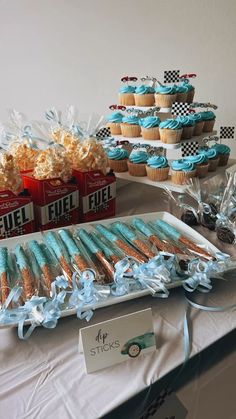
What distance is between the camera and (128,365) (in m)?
0.66

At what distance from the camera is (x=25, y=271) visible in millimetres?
808

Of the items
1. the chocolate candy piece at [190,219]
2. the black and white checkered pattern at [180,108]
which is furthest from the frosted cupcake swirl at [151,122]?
the chocolate candy piece at [190,219]

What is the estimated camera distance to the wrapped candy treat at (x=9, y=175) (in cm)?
97

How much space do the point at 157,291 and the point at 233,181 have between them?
21.1 inches

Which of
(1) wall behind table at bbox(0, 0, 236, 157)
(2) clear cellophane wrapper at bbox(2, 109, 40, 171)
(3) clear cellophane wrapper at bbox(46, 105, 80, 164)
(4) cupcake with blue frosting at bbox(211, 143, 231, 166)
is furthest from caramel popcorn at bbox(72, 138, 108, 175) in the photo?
(1) wall behind table at bbox(0, 0, 236, 157)

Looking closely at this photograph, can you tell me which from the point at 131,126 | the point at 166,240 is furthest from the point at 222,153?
the point at 166,240

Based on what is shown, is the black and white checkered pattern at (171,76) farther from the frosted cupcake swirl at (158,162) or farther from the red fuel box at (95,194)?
the red fuel box at (95,194)

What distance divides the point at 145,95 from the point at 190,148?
33 centimetres

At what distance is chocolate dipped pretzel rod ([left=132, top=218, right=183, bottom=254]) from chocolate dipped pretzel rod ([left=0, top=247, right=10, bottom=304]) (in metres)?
0.37

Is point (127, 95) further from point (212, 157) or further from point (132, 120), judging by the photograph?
point (212, 157)

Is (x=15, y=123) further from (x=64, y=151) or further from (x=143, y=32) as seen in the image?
(x=143, y=32)

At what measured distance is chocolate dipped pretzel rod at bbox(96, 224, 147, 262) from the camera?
2.90ft

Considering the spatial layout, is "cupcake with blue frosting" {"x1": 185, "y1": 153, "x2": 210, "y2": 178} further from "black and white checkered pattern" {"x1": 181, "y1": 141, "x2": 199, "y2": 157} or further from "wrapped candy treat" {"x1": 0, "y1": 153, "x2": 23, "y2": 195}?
"wrapped candy treat" {"x1": 0, "y1": 153, "x2": 23, "y2": 195}

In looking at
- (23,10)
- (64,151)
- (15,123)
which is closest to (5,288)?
(64,151)
